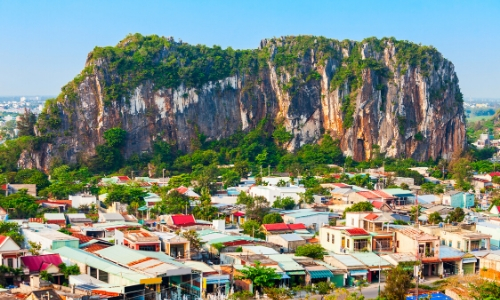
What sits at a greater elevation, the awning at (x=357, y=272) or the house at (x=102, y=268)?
the house at (x=102, y=268)

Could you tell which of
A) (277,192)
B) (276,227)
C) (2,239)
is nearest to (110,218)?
(276,227)

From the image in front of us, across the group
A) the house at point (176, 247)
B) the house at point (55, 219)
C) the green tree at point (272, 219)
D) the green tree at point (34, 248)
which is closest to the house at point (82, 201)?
the house at point (55, 219)

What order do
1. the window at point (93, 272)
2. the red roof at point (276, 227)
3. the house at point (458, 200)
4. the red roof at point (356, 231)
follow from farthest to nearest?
1. the house at point (458, 200)
2. the red roof at point (276, 227)
3. the red roof at point (356, 231)
4. the window at point (93, 272)

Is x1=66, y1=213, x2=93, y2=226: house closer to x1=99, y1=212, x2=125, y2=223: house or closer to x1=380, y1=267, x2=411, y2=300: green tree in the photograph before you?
x1=99, y1=212, x2=125, y2=223: house

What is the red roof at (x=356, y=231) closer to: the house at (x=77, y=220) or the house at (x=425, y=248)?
the house at (x=425, y=248)

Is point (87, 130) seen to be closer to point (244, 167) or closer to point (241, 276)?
point (244, 167)

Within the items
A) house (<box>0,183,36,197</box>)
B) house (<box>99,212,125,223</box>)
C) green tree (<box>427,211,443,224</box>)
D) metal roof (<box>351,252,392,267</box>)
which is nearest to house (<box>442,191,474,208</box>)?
green tree (<box>427,211,443,224</box>)
